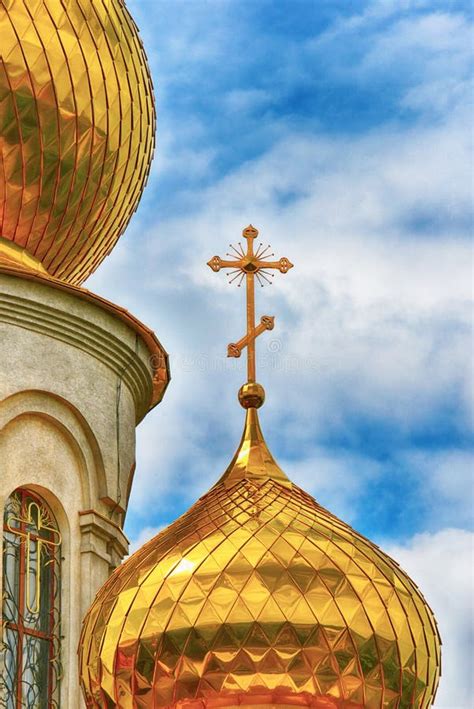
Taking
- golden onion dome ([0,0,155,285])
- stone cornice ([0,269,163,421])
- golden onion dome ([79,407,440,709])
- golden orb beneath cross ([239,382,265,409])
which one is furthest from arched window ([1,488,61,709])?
golden onion dome ([0,0,155,285])

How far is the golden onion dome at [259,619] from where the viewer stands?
63.5ft

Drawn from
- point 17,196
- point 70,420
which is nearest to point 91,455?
point 70,420

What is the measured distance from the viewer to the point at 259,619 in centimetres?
1942

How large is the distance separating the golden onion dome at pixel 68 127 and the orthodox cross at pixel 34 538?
6.47ft

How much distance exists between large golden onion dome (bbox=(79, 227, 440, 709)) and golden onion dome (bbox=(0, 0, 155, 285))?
7.53ft

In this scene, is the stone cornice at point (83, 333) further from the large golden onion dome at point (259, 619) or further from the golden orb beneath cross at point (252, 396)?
the large golden onion dome at point (259, 619)

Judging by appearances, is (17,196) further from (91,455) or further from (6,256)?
(91,455)

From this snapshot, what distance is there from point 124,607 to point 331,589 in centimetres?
137

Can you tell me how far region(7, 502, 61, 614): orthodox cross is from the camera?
65.9ft

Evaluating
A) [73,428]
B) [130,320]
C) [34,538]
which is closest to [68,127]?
[130,320]

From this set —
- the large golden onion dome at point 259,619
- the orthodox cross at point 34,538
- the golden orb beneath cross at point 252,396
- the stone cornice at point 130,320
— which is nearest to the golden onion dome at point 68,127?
the stone cornice at point 130,320

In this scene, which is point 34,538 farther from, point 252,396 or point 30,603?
point 252,396

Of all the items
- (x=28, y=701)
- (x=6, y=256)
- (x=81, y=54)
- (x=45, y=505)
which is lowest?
(x=28, y=701)

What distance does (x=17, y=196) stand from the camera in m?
21.0
